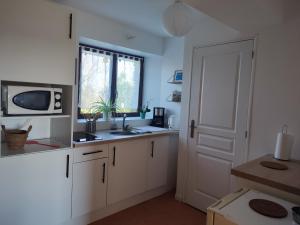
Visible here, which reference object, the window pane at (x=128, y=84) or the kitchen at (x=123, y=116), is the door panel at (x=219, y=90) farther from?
the window pane at (x=128, y=84)

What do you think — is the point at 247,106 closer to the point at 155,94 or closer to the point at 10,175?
the point at 155,94

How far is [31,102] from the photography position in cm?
196

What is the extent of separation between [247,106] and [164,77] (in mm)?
1651

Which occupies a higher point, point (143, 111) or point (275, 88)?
point (275, 88)

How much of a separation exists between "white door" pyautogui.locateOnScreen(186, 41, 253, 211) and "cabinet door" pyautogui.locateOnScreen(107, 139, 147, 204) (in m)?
0.62

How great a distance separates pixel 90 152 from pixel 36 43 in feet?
3.70

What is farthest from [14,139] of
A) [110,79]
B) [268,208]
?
[268,208]

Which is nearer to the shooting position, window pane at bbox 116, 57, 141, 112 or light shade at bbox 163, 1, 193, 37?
light shade at bbox 163, 1, 193, 37

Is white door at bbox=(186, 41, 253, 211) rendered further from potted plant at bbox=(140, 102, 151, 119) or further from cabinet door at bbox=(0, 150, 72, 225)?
cabinet door at bbox=(0, 150, 72, 225)

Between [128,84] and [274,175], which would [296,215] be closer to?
[274,175]

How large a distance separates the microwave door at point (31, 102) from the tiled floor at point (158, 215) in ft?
4.44

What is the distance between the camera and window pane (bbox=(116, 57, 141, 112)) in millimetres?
3625

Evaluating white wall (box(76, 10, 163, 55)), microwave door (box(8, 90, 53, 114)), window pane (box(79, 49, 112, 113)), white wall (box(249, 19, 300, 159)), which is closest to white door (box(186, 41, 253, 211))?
white wall (box(249, 19, 300, 159))

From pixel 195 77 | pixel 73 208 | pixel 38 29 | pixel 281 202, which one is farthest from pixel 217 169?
pixel 38 29
